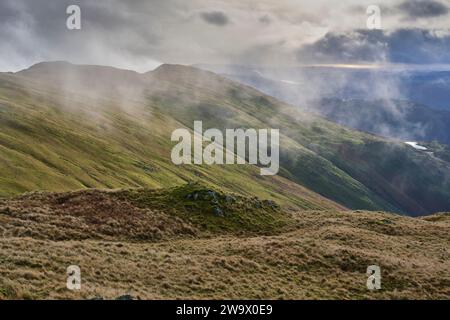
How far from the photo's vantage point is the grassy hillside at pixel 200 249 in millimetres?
29000

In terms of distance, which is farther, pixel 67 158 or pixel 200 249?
pixel 67 158

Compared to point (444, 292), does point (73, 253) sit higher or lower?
higher

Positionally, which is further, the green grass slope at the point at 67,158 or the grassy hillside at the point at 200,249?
the green grass slope at the point at 67,158

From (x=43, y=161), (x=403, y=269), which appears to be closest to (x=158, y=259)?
(x=403, y=269)

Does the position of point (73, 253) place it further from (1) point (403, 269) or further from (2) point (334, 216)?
(2) point (334, 216)

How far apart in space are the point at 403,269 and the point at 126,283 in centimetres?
2393

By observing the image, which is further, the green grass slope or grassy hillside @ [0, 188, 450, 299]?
the green grass slope

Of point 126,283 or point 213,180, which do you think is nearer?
point 126,283

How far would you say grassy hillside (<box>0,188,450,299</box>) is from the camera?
29.0 metres

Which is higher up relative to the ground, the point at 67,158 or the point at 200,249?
the point at 67,158

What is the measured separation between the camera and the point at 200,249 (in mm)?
40906

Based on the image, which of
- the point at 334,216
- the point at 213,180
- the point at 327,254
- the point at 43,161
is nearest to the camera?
the point at 327,254

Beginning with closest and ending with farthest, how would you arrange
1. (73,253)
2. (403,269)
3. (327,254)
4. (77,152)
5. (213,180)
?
(73,253)
(403,269)
(327,254)
(77,152)
(213,180)
